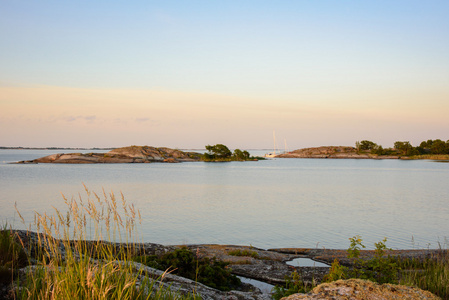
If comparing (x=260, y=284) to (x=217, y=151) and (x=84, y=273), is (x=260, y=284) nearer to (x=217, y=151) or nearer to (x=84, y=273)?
(x=84, y=273)

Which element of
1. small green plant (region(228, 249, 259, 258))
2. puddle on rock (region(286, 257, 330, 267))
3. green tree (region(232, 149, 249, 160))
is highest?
green tree (region(232, 149, 249, 160))

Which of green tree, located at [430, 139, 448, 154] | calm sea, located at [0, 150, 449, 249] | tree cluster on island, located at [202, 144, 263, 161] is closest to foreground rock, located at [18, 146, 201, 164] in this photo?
tree cluster on island, located at [202, 144, 263, 161]

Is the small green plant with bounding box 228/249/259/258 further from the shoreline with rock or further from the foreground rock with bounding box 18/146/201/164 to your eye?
the foreground rock with bounding box 18/146/201/164

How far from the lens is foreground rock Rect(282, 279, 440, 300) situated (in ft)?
15.4

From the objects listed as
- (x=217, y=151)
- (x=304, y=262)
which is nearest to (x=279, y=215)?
(x=304, y=262)

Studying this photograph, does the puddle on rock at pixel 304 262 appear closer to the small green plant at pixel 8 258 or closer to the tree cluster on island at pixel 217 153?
the small green plant at pixel 8 258

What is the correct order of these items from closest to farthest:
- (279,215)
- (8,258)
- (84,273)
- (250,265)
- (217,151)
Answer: (84,273), (8,258), (250,265), (279,215), (217,151)

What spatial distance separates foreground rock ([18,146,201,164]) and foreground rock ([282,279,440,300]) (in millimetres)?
125304

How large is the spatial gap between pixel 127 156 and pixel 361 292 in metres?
131

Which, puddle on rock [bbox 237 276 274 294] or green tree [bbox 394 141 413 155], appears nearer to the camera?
puddle on rock [bbox 237 276 274 294]

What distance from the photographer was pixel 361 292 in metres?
4.72

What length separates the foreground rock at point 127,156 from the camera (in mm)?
122062

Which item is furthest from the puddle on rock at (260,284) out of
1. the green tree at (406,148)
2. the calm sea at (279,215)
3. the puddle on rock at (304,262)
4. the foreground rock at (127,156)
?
the green tree at (406,148)

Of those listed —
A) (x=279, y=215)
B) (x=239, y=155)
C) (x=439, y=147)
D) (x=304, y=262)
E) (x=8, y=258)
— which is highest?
(x=439, y=147)
